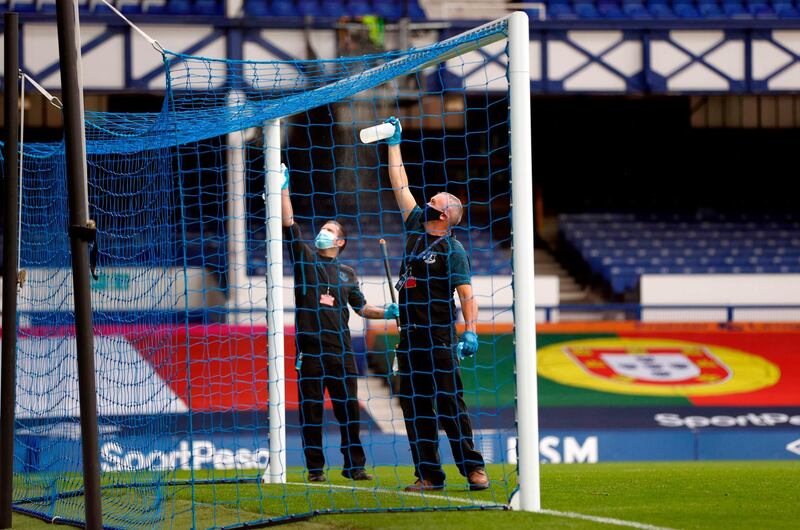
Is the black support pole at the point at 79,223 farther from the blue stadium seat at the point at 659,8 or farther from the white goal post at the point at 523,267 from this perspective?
the blue stadium seat at the point at 659,8

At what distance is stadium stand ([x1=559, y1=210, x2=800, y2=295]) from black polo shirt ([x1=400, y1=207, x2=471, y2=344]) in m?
13.3

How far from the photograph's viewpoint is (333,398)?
26.6 feet

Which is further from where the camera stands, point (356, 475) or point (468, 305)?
point (356, 475)

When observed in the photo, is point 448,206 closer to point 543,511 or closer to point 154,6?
point 543,511

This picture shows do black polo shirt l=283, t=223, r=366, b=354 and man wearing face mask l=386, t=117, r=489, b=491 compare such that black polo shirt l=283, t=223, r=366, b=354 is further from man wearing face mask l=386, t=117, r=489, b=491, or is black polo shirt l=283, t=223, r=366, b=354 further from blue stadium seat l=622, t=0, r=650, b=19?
blue stadium seat l=622, t=0, r=650, b=19

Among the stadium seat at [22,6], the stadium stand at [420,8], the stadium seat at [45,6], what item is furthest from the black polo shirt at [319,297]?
the stadium seat at [22,6]

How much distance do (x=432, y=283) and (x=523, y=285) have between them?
1.02m

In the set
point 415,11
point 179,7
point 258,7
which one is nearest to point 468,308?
point 179,7

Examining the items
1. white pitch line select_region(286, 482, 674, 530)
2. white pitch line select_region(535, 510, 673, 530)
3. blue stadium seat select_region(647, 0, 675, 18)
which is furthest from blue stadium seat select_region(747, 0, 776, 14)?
white pitch line select_region(535, 510, 673, 530)

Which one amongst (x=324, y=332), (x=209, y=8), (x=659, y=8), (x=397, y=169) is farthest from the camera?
(x=659, y=8)

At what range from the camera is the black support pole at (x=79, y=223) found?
525 centimetres

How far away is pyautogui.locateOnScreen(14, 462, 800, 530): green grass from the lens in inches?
219

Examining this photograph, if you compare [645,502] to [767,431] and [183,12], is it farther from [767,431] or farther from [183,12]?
[183,12]

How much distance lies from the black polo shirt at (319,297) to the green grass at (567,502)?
0.98 metres
